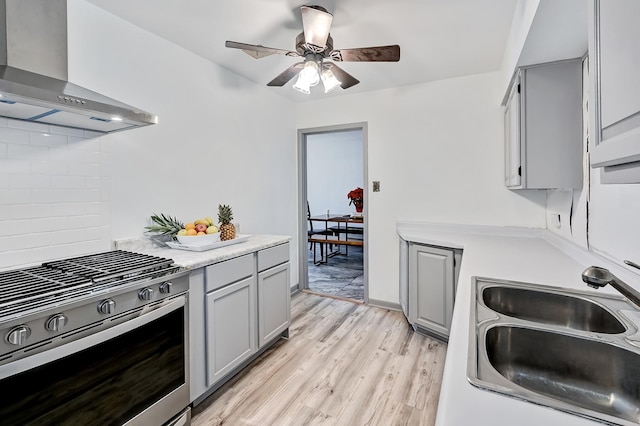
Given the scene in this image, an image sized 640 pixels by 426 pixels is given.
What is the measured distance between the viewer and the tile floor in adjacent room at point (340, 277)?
13.0 ft

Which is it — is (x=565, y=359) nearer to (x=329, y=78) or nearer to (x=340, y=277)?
(x=329, y=78)

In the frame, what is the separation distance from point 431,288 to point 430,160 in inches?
51.4

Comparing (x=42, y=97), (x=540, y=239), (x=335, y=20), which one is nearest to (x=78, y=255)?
(x=42, y=97)

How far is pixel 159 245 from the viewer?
2.18 m

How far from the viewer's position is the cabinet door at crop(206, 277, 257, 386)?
187 centimetres

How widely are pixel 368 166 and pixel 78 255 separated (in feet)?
8.80

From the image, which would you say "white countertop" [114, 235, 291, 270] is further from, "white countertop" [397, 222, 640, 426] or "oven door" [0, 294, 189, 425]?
"white countertop" [397, 222, 640, 426]

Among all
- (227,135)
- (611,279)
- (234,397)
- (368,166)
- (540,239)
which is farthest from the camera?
(368,166)

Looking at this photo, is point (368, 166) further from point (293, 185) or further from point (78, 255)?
point (78, 255)

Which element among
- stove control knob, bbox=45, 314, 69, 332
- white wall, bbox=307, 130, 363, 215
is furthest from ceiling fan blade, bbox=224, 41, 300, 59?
white wall, bbox=307, 130, 363, 215

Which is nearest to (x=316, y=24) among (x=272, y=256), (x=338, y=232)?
(x=272, y=256)

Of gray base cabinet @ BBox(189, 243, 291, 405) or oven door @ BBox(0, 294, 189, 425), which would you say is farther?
gray base cabinet @ BBox(189, 243, 291, 405)

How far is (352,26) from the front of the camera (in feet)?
6.86

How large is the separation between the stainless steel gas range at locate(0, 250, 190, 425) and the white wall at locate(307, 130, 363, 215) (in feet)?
18.1
